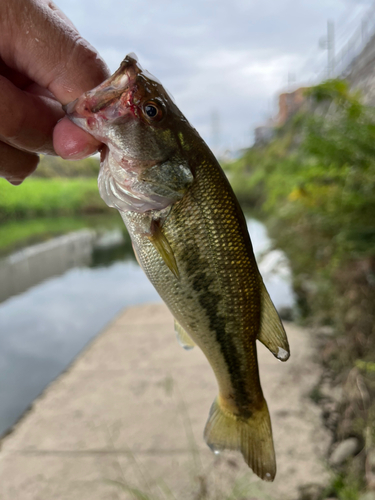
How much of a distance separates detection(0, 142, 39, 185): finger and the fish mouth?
33 cm

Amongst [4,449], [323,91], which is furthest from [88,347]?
[323,91]

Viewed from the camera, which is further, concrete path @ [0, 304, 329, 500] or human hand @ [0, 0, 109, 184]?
concrete path @ [0, 304, 329, 500]

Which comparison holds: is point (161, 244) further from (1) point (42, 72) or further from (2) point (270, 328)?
(1) point (42, 72)

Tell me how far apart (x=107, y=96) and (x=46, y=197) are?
6.14 metres

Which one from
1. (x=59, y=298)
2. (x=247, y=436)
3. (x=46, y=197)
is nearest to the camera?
(x=247, y=436)

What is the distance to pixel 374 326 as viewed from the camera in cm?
312

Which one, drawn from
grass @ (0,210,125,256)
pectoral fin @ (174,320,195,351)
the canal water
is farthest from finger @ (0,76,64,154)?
grass @ (0,210,125,256)

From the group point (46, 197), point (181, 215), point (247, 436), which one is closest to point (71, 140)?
point (181, 215)

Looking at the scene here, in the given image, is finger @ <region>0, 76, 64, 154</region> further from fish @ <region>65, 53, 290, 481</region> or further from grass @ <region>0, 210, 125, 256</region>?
grass @ <region>0, 210, 125, 256</region>

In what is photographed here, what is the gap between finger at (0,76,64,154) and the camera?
0.87m

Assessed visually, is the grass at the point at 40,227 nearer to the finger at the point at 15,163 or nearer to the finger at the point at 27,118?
the finger at the point at 15,163

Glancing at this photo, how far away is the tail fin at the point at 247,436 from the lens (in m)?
0.84

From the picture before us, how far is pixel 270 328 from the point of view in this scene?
2.85ft

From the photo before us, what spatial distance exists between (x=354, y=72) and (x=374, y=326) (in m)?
7.86
